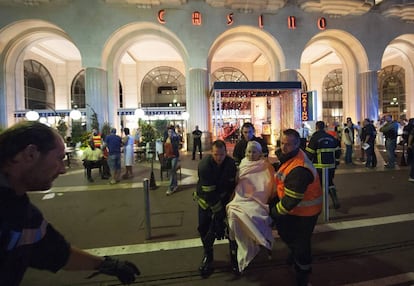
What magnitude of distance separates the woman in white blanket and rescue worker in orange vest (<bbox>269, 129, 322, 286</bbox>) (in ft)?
0.57

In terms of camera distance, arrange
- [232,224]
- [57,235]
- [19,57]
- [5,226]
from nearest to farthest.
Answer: [5,226], [57,235], [232,224], [19,57]

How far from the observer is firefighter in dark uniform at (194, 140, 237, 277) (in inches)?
124

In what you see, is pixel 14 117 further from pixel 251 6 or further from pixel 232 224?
pixel 232 224

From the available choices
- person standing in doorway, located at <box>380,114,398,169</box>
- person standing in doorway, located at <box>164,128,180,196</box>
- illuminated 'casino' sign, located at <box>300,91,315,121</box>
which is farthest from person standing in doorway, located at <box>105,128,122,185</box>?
illuminated 'casino' sign, located at <box>300,91,315,121</box>

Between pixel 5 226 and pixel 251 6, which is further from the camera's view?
pixel 251 6

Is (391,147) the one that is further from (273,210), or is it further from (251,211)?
(251,211)

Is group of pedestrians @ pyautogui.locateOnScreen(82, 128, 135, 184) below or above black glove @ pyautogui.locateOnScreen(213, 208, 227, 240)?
above

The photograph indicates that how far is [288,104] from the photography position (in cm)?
1664

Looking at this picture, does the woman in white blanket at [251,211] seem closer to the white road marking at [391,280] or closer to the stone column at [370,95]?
the white road marking at [391,280]

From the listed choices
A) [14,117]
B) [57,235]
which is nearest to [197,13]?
[14,117]

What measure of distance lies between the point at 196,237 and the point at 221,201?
4.81ft

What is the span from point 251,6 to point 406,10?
11636 millimetres

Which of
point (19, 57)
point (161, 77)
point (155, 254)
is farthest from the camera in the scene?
point (161, 77)

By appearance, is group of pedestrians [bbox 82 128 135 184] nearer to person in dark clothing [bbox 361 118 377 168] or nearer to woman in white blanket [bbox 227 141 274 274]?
woman in white blanket [bbox 227 141 274 274]
